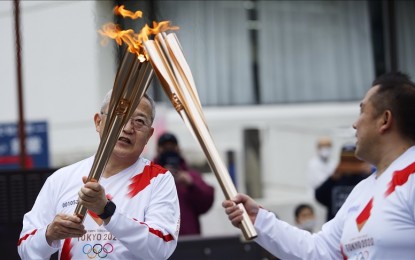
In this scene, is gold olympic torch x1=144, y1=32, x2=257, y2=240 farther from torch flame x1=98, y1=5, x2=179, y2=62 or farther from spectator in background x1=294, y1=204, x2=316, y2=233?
spectator in background x1=294, y1=204, x2=316, y2=233

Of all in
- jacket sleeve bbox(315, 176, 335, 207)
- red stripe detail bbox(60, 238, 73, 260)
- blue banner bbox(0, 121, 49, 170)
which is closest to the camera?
red stripe detail bbox(60, 238, 73, 260)

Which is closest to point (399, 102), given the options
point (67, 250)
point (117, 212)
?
point (117, 212)

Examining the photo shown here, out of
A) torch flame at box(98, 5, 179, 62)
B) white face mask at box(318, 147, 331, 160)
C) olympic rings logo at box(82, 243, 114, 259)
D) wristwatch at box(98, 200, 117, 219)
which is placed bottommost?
olympic rings logo at box(82, 243, 114, 259)

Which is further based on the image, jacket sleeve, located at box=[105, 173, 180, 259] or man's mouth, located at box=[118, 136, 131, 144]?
man's mouth, located at box=[118, 136, 131, 144]

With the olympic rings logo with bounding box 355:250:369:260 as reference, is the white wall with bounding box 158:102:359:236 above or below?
above

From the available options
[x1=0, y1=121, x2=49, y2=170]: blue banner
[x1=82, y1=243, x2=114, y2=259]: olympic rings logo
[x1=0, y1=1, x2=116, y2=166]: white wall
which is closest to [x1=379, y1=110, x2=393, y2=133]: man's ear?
[x1=82, y1=243, x2=114, y2=259]: olympic rings logo

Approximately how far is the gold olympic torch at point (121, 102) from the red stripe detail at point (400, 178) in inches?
37.3

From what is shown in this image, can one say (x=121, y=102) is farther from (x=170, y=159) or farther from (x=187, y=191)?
(x=170, y=159)

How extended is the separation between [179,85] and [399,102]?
33.3 inches

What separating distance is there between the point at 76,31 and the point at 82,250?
27.6 ft

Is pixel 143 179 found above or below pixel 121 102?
below

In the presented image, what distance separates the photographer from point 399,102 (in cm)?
403

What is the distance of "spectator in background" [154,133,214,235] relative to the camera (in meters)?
7.17

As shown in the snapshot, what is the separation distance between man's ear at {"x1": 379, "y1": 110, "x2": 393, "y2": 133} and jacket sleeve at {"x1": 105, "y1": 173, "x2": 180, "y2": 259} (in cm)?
88
